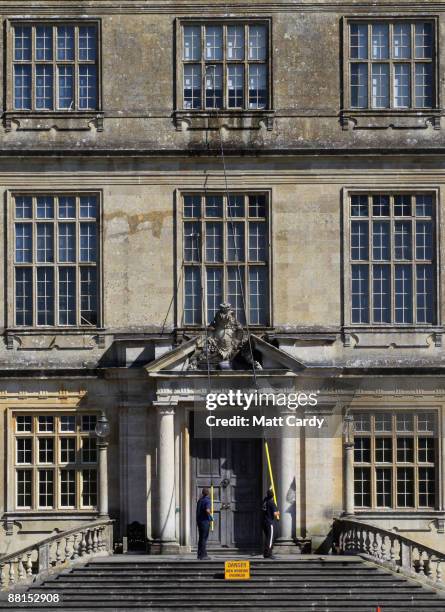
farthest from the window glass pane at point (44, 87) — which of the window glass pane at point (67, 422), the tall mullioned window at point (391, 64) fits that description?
the window glass pane at point (67, 422)

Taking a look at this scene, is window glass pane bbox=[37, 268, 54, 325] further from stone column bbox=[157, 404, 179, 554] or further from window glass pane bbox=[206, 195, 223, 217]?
window glass pane bbox=[206, 195, 223, 217]

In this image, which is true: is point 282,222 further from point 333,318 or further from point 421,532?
point 421,532

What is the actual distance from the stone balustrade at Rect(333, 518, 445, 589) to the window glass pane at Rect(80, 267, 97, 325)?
690 centimetres

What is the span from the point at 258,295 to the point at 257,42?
17.9ft

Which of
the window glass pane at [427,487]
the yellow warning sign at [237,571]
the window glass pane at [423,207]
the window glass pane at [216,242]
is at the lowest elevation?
the yellow warning sign at [237,571]

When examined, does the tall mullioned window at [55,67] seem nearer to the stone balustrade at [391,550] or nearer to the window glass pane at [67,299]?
the window glass pane at [67,299]

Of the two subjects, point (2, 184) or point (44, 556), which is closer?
point (44, 556)

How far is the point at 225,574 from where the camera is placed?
120 feet

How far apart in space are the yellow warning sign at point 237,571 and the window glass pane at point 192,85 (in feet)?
33.9

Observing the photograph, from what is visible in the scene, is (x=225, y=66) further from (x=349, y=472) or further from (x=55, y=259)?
(x=349, y=472)

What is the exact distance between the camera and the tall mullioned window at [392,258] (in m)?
40.9

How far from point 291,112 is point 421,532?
9355 mm

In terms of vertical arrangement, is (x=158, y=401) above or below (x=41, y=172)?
below

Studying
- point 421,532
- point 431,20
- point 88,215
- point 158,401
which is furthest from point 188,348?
point 431,20
